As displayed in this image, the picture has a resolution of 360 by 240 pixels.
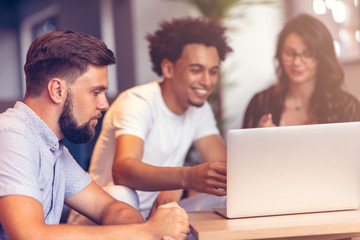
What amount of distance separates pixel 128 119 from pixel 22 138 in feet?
2.99

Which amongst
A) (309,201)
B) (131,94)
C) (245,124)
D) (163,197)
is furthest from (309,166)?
(245,124)

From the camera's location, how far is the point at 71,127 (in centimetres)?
163

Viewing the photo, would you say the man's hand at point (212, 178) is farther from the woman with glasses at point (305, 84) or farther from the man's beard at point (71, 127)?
the woman with glasses at point (305, 84)

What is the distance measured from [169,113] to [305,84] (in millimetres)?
822

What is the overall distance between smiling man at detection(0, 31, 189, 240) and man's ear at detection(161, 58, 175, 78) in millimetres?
989

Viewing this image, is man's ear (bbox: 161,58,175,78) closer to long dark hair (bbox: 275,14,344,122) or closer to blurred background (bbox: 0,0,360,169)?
long dark hair (bbox: 275,14,344,122)

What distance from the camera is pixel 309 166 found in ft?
4.83

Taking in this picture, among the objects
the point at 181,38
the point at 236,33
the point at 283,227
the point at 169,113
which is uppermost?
the point at 236,33

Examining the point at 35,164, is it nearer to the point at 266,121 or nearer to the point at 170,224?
the point at 170,224

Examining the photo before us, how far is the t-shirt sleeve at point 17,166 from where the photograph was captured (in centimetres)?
137

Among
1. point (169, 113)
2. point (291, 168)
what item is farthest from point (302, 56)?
point (291, 168)

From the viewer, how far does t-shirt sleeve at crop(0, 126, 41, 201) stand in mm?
1374

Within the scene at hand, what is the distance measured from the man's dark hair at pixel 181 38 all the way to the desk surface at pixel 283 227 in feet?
4.48

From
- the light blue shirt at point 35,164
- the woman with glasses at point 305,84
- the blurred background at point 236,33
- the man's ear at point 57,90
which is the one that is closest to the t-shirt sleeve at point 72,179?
the light blue shirt at point 35,164
